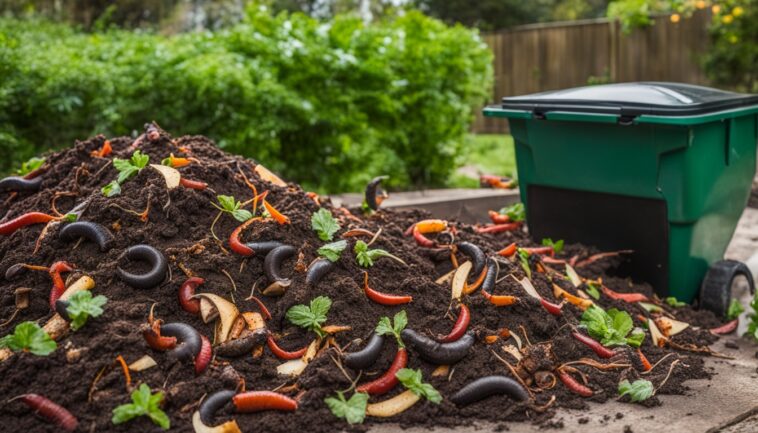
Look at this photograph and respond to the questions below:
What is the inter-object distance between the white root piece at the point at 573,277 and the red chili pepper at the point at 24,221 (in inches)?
92.2

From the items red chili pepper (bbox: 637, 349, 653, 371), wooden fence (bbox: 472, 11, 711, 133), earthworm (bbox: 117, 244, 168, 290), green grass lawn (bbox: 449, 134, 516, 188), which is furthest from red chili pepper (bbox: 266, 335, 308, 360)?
wooden fence (bbox: 472, 11, 711, 133)

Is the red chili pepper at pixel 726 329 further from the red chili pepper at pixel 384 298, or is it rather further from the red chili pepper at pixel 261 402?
the red chili pepper at pixel 261 402

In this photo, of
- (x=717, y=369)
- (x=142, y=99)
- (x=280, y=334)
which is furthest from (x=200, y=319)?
(x=142, y=99)

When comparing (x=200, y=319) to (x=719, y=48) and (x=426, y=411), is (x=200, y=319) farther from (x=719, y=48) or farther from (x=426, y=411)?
(x=719, y=48)

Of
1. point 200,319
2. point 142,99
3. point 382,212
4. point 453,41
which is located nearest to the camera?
point 200,319

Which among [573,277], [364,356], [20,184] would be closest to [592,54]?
[573,277]

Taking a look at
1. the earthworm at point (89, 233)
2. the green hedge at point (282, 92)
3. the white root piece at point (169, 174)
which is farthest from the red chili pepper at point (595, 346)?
the green hedge at point (282, 92)

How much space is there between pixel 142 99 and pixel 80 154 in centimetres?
249

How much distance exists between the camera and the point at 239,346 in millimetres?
2750

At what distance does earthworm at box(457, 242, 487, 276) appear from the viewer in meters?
3.34

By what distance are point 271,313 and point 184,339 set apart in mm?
358

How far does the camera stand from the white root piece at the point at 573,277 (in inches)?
149

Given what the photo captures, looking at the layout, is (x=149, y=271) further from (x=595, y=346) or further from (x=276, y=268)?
(x=595, y=346)

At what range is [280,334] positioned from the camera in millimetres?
2902
